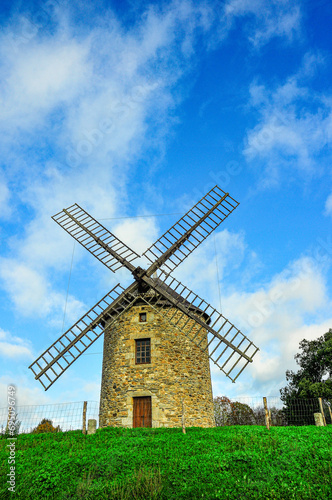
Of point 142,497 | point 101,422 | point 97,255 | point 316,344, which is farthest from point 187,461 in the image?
point 316,344

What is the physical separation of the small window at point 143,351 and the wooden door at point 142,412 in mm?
1418

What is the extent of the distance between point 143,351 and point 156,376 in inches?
45.9

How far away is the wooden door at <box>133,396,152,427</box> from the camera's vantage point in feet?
45.5

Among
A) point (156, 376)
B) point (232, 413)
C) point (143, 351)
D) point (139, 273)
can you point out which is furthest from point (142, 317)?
point (232, 413)

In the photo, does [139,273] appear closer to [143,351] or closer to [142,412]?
[143,351]

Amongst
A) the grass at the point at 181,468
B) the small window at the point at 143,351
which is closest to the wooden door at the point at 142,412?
the small window at the point at 143,351

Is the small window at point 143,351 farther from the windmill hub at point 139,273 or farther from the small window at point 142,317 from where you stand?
the windmill hub at point 139,273

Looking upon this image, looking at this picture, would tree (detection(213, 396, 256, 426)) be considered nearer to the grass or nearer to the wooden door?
the wooden door

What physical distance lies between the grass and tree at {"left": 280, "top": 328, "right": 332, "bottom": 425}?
506 inches

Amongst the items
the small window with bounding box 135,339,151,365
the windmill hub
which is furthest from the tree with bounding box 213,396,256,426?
the windmill hub

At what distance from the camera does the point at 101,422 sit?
1462 cm

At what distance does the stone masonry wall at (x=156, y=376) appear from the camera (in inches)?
552

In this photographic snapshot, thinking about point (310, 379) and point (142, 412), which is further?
point (310, 379)

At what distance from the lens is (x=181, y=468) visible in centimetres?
746
